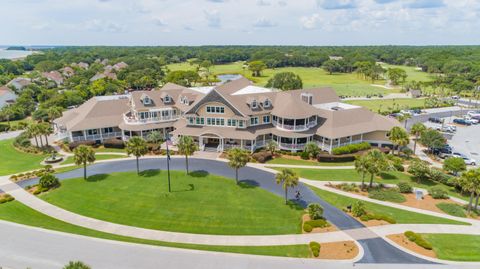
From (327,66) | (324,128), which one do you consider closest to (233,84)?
(324,128)

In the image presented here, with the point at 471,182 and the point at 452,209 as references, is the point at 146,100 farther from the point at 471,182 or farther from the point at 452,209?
the point at 471,182

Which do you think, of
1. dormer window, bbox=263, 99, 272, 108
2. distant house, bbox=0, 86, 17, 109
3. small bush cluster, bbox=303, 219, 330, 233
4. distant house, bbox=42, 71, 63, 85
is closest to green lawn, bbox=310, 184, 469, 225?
small bush cluster, bbox=303, 219, 330, 233

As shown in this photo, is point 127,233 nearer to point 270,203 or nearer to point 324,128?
point 270,203

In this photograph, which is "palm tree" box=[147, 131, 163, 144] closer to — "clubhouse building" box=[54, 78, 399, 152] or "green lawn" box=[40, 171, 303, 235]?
"clubhouse building" box=[54, 78, 399, 152]

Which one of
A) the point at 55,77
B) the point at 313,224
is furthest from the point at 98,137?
the point at 55,77

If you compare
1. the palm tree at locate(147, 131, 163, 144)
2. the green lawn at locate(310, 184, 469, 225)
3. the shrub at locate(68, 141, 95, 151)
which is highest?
the palm tree at locate(147, 131, 163, 144)

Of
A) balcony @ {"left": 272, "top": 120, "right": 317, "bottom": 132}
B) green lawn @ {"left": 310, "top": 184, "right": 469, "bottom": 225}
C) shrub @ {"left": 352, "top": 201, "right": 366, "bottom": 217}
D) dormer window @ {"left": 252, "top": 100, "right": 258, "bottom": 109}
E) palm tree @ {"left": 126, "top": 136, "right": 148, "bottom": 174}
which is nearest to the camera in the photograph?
green lawn @ {"left": 310, "top": 184, "right": 469, "bottom": 225}
